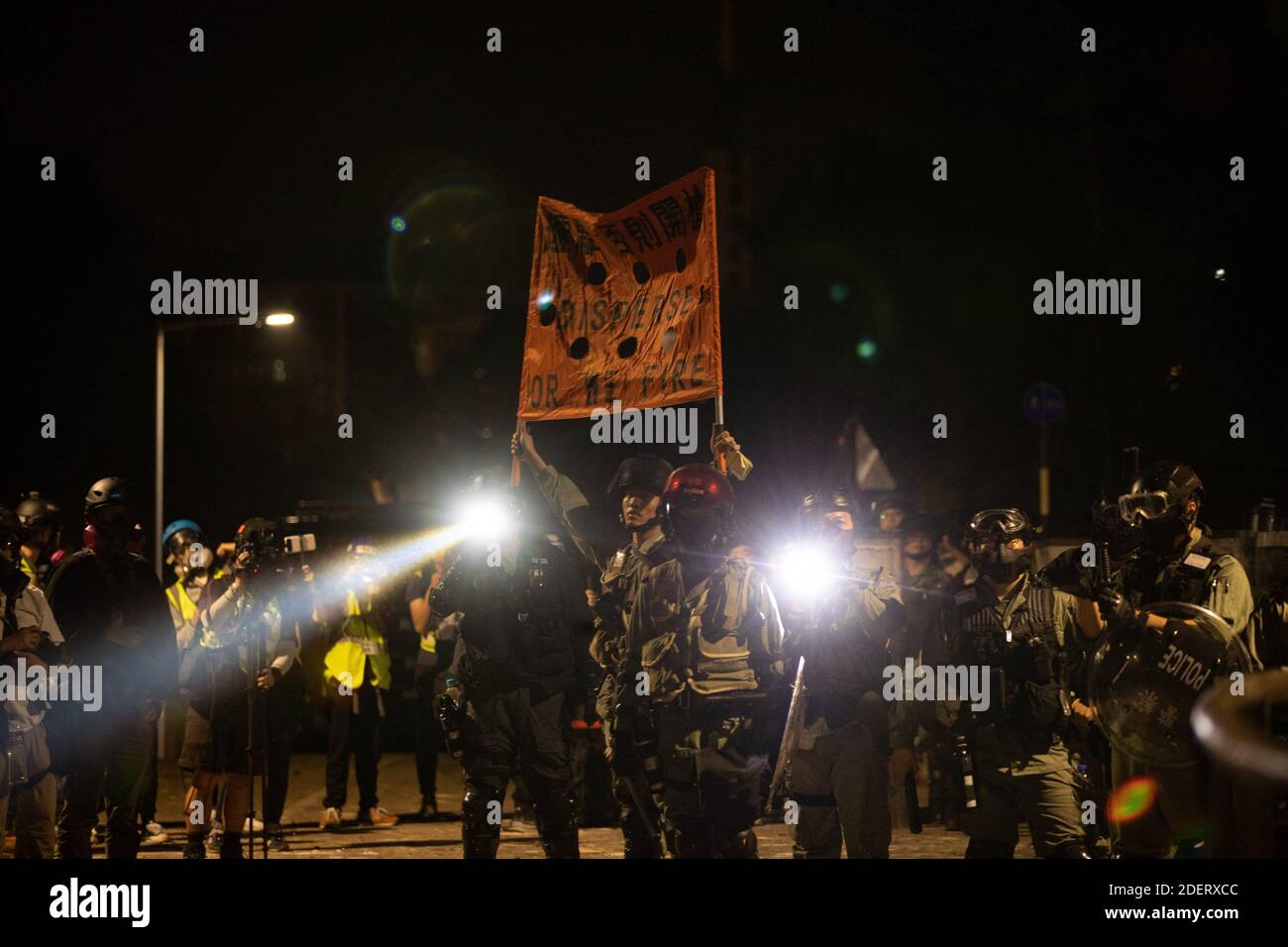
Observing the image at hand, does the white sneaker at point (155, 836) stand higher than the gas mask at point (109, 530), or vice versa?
the gas mask at point (109, 530)

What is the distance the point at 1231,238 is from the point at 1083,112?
2705mm

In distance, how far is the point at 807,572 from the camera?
824 cm

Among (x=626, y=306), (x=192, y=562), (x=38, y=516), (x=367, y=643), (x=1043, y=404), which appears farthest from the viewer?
(x=1043, y=404)

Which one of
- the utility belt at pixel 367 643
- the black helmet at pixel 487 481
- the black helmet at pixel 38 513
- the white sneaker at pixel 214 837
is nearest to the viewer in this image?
the black helmet at pixel 487 481

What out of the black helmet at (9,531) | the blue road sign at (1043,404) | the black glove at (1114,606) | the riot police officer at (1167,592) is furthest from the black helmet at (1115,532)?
the blue road sign at (1043,404)

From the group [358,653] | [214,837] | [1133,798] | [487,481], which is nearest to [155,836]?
[214,837]

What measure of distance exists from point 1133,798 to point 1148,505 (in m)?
1.46

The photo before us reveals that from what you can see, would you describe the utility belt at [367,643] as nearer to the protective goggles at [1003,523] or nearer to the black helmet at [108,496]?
the black helmet at [108,496]

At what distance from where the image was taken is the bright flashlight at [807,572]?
818 cm

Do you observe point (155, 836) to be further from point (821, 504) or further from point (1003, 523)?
point (1003, 523)

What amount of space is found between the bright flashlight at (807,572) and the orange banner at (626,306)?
109 cm

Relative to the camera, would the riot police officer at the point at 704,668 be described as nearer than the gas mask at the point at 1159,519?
No
